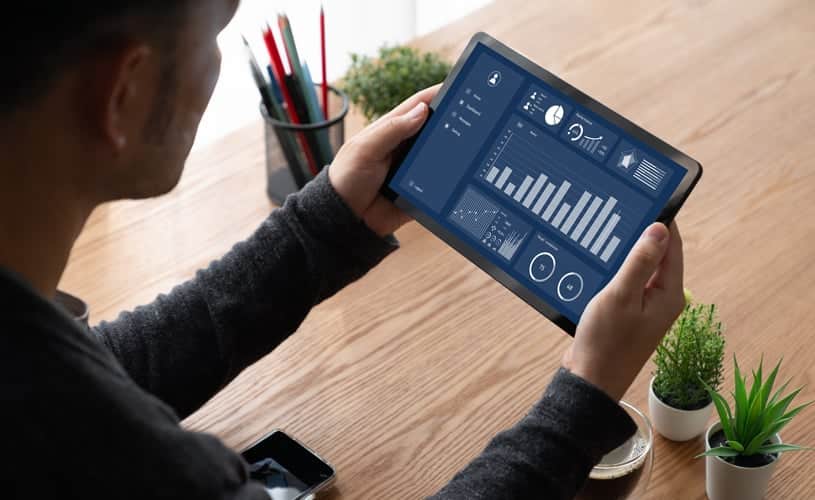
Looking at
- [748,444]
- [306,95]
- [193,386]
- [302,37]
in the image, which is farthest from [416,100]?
[302,37]

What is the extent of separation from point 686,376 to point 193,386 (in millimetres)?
483

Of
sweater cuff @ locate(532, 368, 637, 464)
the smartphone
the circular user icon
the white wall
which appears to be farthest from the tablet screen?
the white wall

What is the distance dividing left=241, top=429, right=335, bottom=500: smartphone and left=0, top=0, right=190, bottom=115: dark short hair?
0.51 m

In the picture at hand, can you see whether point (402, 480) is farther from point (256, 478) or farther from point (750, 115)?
point (750, 115)

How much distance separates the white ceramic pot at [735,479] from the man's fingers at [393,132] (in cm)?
42

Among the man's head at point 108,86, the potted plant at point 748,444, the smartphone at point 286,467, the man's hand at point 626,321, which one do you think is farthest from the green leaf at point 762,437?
the man's head at point 108,86

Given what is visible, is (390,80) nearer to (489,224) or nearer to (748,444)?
(489,224)

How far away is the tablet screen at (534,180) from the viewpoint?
1.02 metres

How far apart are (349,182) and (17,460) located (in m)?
0.54

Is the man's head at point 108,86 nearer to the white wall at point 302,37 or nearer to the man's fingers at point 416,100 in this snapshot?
the man's fingers at point 416,100

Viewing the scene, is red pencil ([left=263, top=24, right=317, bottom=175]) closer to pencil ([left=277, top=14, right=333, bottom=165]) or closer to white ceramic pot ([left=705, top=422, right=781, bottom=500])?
pencil ([left=277, top=14, right=333, bottom=165])

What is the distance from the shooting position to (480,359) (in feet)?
4.03

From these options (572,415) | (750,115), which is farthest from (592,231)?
(750,115)

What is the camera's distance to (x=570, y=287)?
1.03 m
